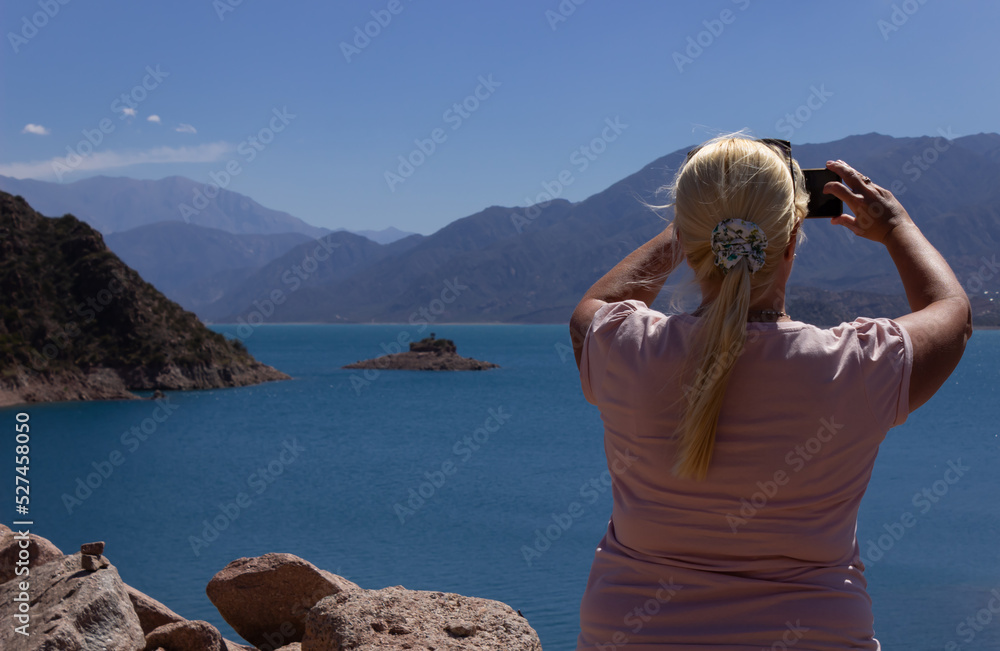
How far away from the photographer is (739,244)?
4.72ft

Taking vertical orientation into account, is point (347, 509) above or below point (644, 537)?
below

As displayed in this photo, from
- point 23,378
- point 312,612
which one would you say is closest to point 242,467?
point 23,378

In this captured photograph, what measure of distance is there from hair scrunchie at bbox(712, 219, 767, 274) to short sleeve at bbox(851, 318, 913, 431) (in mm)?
222

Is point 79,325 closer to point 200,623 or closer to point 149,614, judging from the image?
point 149,614

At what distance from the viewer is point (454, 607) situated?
4.91 metres

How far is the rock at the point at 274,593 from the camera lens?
740cm

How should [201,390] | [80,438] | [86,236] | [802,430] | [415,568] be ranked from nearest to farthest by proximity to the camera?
[802,430]
[415,568]
[80,438]
[86,236]
[201,390]

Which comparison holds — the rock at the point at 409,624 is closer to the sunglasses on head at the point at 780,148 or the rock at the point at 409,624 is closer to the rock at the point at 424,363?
the sunglasses on head at the point at 780,148

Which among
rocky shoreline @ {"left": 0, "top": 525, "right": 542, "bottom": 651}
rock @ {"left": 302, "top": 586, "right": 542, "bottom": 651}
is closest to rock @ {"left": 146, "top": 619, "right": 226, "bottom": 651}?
rocky shoreline @ {"left": 0, "top": 525, "right": 542, "bottom": 651}

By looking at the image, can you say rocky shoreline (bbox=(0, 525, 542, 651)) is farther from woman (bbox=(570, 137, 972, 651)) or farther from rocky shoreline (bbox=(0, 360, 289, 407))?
rocky shoreline (bbox=(0, 360, 289, 407))

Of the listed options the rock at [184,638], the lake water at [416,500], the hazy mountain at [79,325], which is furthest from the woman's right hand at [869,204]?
the hazy mountain at [79,325]

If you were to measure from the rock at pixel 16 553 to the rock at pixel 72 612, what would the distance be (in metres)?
1.39

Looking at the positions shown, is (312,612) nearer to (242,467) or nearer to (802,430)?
(802,430)

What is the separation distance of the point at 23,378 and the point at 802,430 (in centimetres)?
5316
